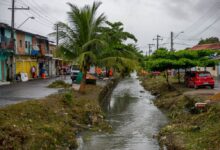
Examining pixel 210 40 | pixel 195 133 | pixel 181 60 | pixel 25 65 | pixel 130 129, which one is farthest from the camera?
pixel 210 40

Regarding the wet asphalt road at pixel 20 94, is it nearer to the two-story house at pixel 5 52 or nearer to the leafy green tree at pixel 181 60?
the leafy green tree at pixel 181 60

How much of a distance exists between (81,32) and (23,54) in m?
27.7

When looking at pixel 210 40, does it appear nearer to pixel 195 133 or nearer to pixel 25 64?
pixel 25 64

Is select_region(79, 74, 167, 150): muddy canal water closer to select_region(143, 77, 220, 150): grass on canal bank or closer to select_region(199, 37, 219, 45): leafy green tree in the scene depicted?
select_region(143, 77, 220, 150): grass on canal bank

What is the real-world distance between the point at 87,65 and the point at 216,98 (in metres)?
9.08

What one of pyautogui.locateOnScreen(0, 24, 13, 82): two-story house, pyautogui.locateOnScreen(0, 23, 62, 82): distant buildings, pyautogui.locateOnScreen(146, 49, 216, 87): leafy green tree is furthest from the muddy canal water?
pyautogui.locateOnScreen(0, 24, 13, 82): two-story house

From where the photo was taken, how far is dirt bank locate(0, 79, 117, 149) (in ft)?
39.7

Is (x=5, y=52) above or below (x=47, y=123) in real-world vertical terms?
above

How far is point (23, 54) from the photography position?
5294 centimetres

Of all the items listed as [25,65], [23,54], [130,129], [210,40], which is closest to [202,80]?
[130,129]

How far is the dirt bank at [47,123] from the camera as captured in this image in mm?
12102

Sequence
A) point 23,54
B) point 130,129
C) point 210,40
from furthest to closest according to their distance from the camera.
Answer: point 210,40 < point 23,54 < point 130,129

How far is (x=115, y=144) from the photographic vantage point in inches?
632

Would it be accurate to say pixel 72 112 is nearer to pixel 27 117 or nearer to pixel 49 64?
pixel 27 117
